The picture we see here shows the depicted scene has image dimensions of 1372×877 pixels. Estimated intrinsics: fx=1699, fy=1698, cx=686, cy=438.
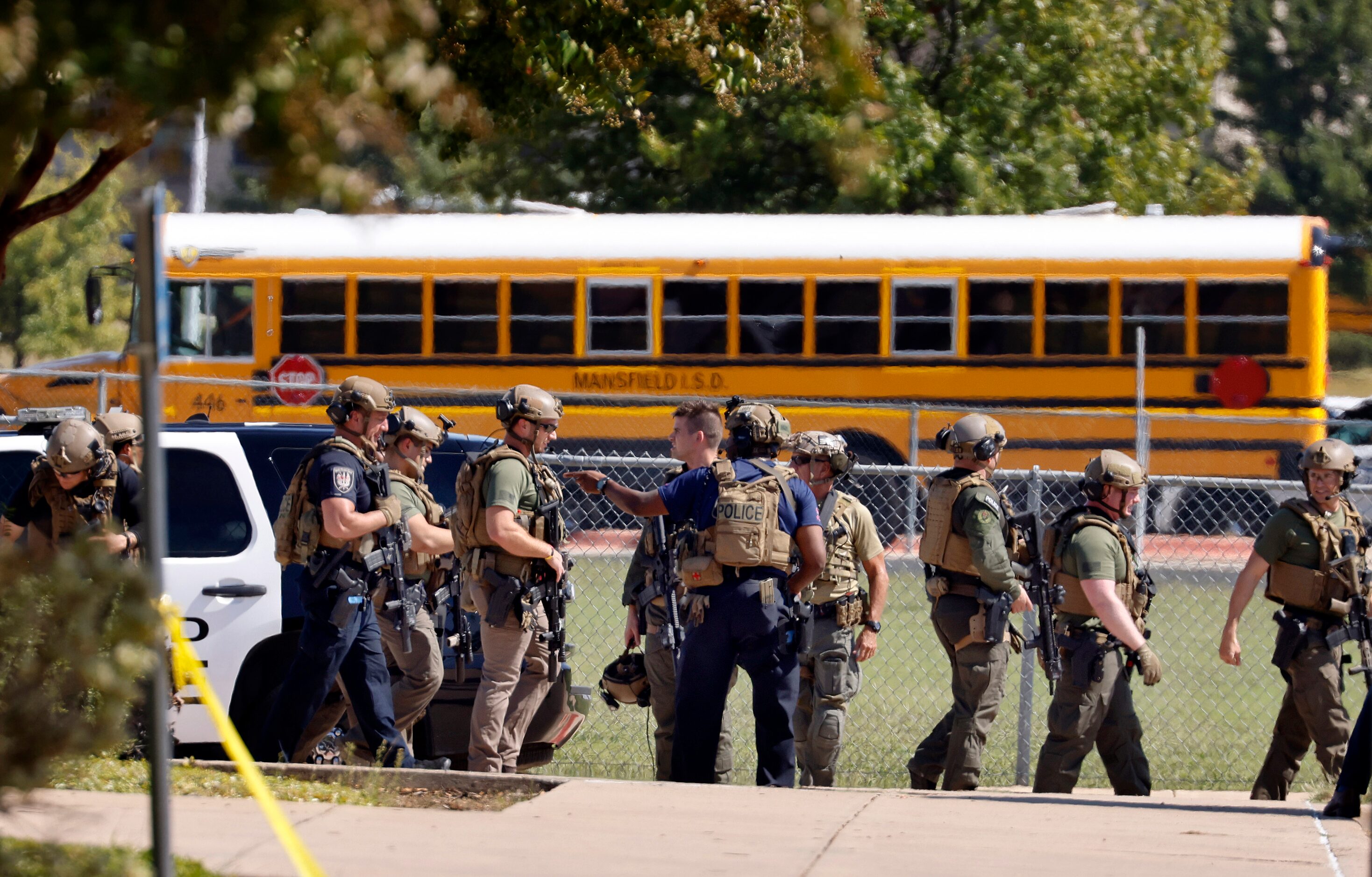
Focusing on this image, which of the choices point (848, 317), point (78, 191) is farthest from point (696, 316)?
point (78, 191)

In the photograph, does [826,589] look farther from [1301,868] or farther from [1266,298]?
[1266,298]

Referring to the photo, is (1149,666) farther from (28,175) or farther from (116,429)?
(28,175)

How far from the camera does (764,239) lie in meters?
16.7

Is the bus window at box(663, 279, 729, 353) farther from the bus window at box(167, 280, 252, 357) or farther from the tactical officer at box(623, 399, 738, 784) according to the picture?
the tactical officer at box(623, 399, 738, 784)

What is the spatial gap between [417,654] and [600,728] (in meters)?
2.27

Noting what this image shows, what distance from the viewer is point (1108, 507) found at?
7020mm

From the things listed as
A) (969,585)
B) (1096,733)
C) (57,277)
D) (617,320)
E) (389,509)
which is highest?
(57,277)

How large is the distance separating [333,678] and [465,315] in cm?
1045

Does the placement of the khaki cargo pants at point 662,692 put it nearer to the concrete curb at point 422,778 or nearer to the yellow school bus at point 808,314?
the concrete curb at point 422,778

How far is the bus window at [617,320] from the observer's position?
54.9 ft

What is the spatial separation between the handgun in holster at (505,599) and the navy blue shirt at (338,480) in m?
0.59

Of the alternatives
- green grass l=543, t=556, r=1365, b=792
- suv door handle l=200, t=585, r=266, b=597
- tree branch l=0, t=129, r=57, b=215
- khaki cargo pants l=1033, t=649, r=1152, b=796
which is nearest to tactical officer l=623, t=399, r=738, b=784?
green grass l=543, t=556, r=1365, b=792

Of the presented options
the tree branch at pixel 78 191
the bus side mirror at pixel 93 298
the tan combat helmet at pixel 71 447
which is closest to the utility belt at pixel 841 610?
the tan combat helmet at pixel 71 447

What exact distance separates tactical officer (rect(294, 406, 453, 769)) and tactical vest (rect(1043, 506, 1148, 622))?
258 cm
